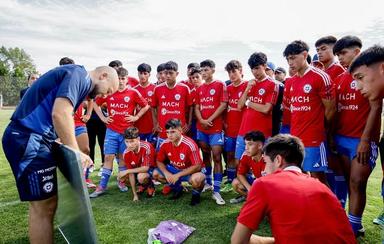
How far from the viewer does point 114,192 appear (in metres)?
5.42

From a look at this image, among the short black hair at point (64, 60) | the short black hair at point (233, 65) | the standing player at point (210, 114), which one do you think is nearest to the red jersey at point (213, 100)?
the standing player at point (210, 114)

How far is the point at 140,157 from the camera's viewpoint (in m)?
5.43

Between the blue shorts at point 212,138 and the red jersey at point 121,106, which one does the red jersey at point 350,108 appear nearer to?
the blue shorts at point 212,138

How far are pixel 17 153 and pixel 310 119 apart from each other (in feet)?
10.3

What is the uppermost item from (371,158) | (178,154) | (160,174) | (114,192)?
(371,158)

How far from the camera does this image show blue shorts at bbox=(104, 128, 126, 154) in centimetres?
564

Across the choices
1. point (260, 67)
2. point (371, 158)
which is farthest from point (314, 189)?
point (260, 67)

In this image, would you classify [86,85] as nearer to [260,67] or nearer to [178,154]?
[178,154]

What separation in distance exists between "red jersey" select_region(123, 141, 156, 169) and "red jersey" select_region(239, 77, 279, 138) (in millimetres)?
1626

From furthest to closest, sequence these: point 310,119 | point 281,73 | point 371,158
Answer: point 281,73 < point 310,119 < point 371,158

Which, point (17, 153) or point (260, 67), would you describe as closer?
point (17, 153)

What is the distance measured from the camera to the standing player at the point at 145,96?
6.38 metres

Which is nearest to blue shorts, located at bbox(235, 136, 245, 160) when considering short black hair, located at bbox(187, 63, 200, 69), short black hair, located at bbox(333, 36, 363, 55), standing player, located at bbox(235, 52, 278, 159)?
standing player, located at bbox(235, 52, 278, 159)

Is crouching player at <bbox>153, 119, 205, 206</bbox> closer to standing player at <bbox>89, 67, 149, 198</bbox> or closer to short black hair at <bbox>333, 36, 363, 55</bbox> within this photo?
standing player at <bbox>89, 67, 149, 198</bbox>
